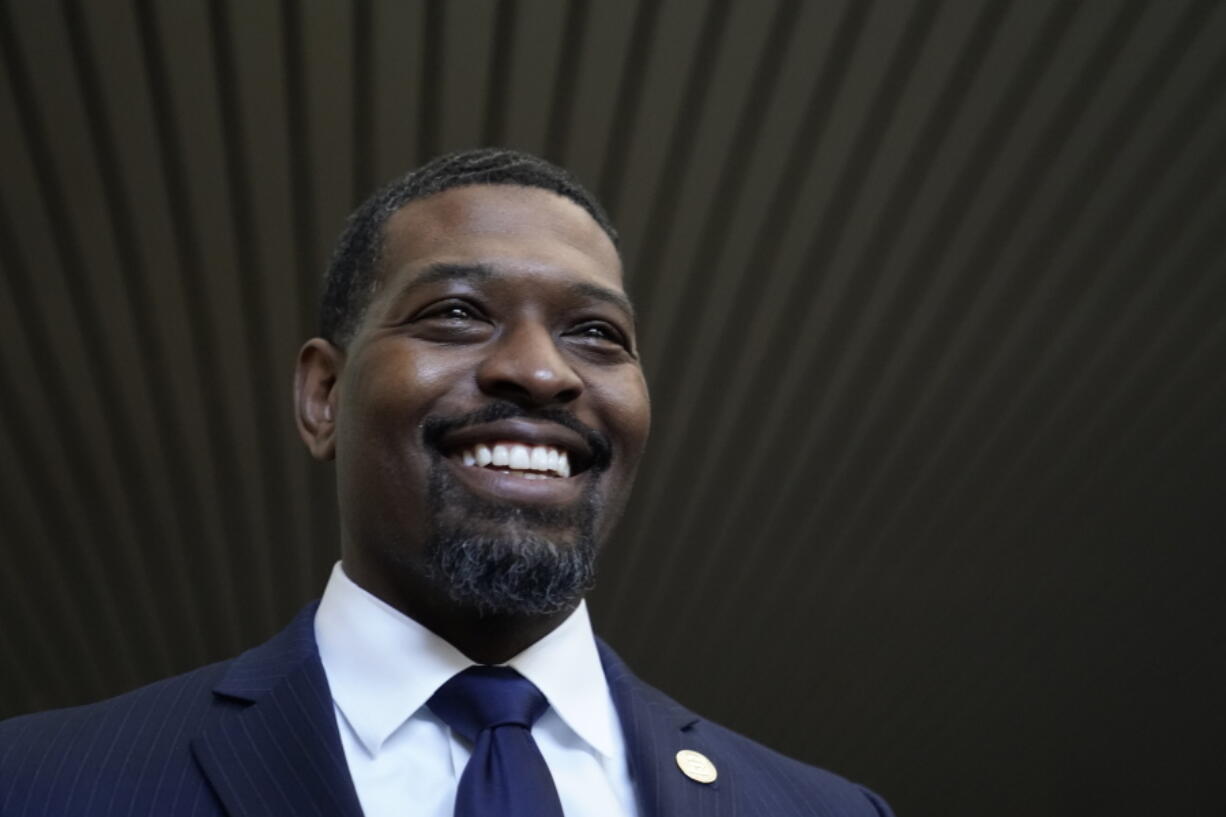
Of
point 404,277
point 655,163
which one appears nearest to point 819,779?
point 404,277

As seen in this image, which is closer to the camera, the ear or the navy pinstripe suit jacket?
the navy pinstripe suit jacket

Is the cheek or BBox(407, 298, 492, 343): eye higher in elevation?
BBox(407, 298, 492, 343): eye

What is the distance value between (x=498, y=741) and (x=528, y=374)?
423 millimetres

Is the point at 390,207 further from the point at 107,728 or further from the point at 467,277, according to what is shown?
the point at 107,728

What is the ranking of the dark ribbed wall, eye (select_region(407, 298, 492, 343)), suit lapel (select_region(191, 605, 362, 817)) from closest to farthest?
1. suit lapel (select_region(191, 605, 362, 817))
2. eye (select_region(407, 298, 492, 343))
3. the dark ribbed wall

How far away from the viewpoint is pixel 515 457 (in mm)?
1514

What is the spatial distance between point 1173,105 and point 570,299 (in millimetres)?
3596

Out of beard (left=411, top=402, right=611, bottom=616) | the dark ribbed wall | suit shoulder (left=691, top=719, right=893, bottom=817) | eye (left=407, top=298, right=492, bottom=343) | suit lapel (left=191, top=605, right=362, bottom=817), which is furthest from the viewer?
the dark ribbed wall

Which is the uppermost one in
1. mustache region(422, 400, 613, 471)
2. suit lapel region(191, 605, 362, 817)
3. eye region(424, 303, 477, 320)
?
eye region(424, 303, 477, 320)

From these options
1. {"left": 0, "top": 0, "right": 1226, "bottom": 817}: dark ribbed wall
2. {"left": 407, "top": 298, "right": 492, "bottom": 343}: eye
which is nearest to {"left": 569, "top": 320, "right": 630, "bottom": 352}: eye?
{"left": 407, "top": 298, "right": 492, "bottom": 343}: eye

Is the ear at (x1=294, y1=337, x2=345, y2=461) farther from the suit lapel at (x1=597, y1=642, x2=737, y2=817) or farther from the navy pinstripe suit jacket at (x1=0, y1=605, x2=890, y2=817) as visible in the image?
the suit lapel at (x1=597, y1=642, x2=737, y2=817)

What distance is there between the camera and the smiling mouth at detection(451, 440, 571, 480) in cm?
151

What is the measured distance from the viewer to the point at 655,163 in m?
4.59

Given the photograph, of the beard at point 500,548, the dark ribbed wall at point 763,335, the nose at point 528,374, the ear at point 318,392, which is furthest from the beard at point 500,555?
the dark ribbed wall at point 763,335
